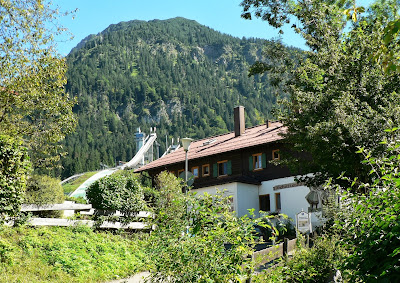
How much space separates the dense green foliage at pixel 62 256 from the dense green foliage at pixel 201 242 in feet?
13.1

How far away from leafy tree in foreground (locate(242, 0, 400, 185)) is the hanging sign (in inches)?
71.7

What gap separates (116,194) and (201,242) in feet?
41.4

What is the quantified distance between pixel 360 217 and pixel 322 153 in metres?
15.0

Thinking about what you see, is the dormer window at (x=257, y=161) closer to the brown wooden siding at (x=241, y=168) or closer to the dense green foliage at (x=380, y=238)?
the brown wooden siding at (x=241, y=168)

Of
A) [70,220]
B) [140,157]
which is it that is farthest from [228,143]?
[140,157]

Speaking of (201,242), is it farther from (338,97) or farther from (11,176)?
(338,97)

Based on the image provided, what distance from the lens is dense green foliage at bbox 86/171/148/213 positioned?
59.7 ft

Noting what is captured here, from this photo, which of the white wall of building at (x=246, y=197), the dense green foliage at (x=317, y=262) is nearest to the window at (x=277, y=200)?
the white wall of building at (x=246, y=197)

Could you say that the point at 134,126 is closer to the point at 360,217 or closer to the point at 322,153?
the point at 322,153

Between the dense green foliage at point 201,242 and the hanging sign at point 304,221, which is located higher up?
the dense green foliage at point 201,242

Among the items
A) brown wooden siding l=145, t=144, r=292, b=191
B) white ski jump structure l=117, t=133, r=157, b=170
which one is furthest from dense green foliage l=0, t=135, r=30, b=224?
white ski jump structure l=117, t=133, r=157, b=170

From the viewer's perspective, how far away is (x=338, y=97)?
Result: 66.9 feet

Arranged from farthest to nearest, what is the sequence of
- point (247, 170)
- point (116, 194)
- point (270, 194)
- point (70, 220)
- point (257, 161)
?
1. point (247, 170)
2. point (257, 161)
3. point (270, 194)
4. point (116, 194)
5. point (70, 220)

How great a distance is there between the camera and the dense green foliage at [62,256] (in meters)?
12.0
